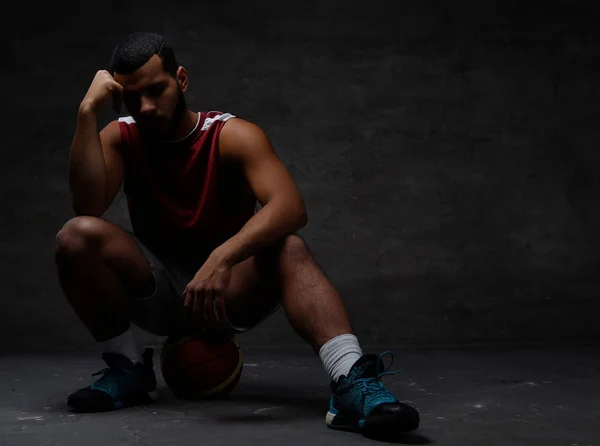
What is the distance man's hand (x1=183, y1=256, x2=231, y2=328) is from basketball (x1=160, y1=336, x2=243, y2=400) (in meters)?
0.39

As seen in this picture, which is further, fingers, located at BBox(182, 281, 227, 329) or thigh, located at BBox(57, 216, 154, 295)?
thigh, located at BBox(57, 216, 154, 295)

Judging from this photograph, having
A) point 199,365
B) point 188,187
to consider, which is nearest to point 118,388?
point 199,365

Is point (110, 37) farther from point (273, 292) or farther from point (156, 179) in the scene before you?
point (273, 292)

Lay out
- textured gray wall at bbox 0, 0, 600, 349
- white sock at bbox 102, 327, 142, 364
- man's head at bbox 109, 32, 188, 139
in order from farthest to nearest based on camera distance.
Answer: textured gray wall at bbox 0, 0, 600, 349
white sock at bbox 102, 327, 142, 364
man's head at bbox 109, 32, 188, 139

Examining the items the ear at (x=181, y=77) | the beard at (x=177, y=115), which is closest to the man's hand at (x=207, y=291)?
the beard at (x=177, y=115)

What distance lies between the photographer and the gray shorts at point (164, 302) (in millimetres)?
2893

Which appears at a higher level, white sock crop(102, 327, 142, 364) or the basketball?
white sock crop(102, 327, 142, 364)

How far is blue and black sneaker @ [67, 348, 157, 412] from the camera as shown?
2783 mm

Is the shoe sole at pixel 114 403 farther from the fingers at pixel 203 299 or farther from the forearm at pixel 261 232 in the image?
the forearm at pixel 261 232

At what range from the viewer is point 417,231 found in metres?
4.57

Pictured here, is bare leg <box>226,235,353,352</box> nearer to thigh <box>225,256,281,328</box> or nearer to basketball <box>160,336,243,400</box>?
thigh <box>225,256,281,328</box>

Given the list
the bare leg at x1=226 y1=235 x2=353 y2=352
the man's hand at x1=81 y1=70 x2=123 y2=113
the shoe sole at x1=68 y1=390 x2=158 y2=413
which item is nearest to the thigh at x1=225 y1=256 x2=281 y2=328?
the bare leg at x1=226 y1=235 x2=353 y2=352

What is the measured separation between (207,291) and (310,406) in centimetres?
58

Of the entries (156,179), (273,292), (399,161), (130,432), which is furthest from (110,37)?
(130,432)
